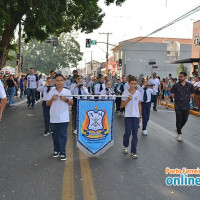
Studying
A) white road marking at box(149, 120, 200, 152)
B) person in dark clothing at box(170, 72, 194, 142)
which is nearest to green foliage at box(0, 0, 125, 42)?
white road marking at box(149, 120, 200, 152)

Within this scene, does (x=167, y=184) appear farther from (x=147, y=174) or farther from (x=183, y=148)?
(x=183, y=148)

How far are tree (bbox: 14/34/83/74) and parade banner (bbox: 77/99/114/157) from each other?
66106 mm

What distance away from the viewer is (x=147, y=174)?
4.75 m

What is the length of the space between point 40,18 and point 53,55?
6205 cm

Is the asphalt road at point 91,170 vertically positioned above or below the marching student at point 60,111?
below

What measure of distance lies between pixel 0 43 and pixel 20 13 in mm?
2601

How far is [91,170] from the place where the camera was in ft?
15.9

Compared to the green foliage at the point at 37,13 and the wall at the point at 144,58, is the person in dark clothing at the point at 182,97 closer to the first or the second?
the green foliage at the point at 37,13

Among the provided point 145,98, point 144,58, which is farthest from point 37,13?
point 144,58

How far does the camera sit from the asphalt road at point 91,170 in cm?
391

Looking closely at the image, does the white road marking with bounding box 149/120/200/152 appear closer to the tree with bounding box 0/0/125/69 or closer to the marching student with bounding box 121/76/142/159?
the marching student with bounding box 121/76/142/159

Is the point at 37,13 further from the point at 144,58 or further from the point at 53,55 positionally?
the point at 53,55

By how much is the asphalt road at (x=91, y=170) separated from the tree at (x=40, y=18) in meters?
6.66

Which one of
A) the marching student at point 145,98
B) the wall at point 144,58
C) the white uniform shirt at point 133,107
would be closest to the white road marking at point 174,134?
the marching student at point 145,98
